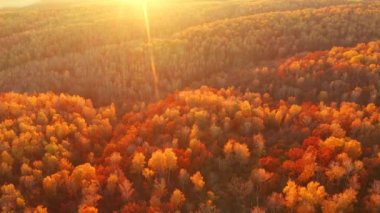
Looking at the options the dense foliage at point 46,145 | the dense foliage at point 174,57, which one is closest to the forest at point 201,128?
the dense foliage at point 46,145

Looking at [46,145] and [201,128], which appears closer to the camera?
[46,145]

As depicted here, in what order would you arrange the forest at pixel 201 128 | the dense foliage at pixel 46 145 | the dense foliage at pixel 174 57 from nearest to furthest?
1. the forest at pixel 201 128
2. the dense foliage at pixel 46 145
3. the dense foliage at pixel 174 57

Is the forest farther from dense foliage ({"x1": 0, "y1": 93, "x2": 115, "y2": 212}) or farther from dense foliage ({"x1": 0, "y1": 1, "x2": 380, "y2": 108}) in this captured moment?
dense foliage ({"x1": 0, "y1": 1, "x2": 380, "y2": 108})

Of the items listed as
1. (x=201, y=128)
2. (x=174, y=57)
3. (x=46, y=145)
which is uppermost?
(x=174, y=57)

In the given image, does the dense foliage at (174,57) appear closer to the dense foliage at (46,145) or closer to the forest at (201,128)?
the forest at (201,128)

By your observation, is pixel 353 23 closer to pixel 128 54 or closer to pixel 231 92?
pixel 231 92

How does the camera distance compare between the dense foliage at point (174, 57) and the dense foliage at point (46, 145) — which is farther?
the dense foliage at point (174, 57)

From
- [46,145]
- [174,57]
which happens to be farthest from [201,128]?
[174,57]

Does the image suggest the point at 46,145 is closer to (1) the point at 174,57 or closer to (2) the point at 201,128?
(2) the point at 201,128

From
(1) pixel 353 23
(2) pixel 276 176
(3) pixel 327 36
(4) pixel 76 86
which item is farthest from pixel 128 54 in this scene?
(2) pixel 276 176
